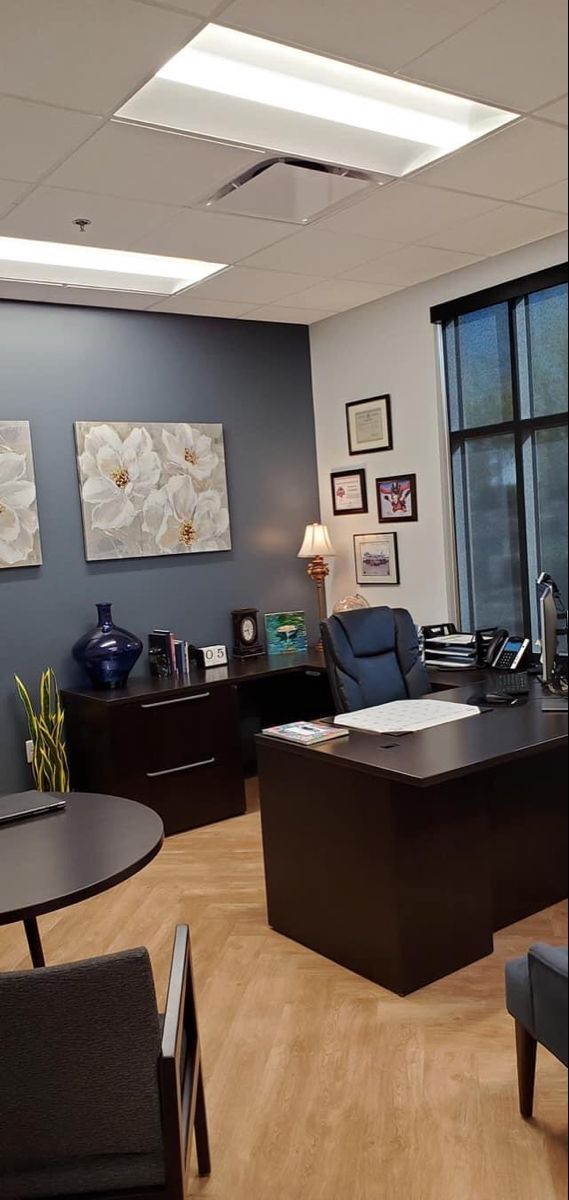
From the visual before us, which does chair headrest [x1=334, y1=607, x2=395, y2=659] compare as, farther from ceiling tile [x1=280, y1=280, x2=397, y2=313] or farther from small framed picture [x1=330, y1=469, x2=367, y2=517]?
ceiling tile [x1=280, y1=280, x2=397, y2=313]

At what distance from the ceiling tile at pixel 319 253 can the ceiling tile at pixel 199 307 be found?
0.54 meters

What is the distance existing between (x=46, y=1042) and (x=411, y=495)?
3828 mm

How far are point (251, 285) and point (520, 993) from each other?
344cm

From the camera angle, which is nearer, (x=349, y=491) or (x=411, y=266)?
(x=411, y=266)

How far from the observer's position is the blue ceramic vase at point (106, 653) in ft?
14.1

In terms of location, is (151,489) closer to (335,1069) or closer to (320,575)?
(320,575)

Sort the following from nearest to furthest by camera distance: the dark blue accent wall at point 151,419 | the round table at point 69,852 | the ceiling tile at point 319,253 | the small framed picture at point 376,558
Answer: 1. the round table at point 69,852
2. the ceiling tile at point 319,253
3. the dark blue accent wall at point 151,419
4. the small framed picture at point 376,558

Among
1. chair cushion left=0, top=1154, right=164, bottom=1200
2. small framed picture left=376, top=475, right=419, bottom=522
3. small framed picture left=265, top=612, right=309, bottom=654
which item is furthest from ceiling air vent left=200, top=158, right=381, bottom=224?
chair cushion left=0, top=1154, right=164, bottom=1200

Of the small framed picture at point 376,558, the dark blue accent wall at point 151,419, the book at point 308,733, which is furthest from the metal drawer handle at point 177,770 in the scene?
the small framed picture at point 376,558

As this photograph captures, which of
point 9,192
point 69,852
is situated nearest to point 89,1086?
point 69,852

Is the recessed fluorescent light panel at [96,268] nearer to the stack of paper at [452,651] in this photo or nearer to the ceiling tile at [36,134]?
the ceiling tile at [36,134]

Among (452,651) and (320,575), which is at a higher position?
(320,575)

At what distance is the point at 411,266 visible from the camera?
165 inches

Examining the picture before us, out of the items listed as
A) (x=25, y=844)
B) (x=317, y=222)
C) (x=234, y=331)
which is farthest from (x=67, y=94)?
(x=234, y=331)
